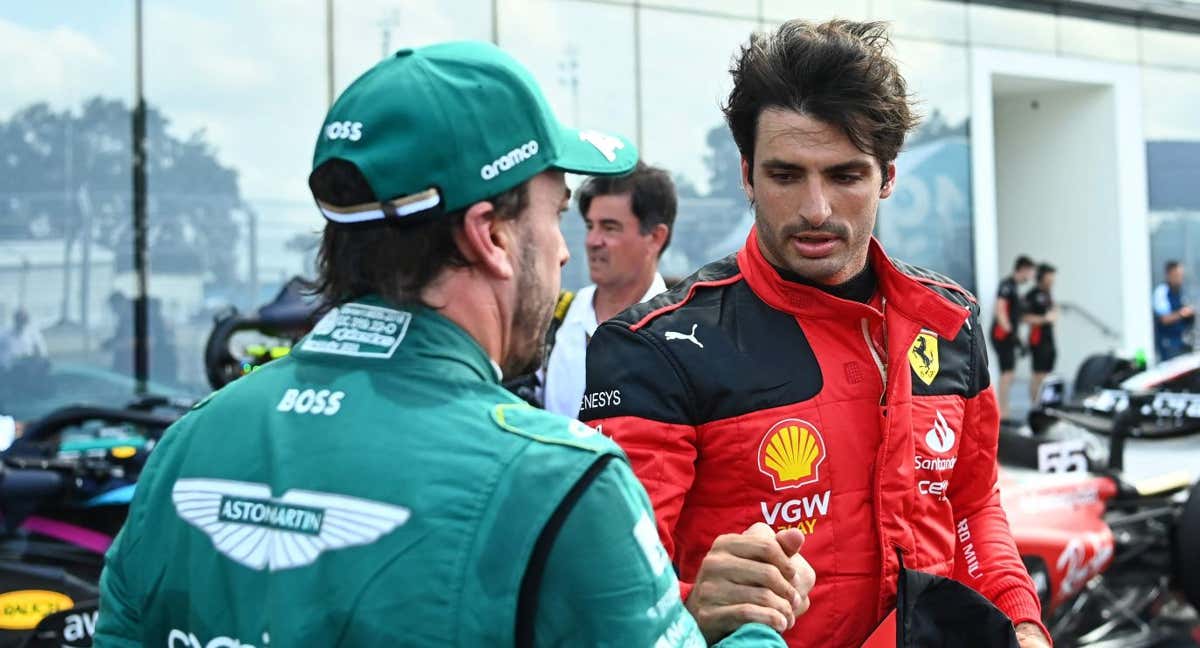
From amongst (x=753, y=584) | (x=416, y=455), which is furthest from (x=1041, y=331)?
(x=416, y=455)

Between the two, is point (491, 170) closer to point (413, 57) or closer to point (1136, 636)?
point (413, 57)

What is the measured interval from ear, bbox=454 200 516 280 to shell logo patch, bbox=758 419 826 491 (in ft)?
2.53

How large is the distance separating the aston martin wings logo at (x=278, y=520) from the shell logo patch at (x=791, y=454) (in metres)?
0.93

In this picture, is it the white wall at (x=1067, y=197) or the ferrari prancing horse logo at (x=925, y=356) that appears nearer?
the ferrari prancing horse logo at (x=925, y=356)

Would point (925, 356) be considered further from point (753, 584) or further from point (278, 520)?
point (278, 520)

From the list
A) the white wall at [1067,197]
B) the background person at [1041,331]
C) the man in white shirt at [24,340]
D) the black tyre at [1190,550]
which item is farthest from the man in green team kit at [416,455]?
the white wall at [1067,197]

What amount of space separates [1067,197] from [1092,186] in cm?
45

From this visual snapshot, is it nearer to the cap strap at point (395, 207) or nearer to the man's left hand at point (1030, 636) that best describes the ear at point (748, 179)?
the man's left hand at point (1030, 636)

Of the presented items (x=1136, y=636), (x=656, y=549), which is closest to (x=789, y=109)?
(x=656, y=549)

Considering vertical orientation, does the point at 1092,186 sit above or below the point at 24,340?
above

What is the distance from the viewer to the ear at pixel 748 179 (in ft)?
7.32

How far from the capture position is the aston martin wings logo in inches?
46.3

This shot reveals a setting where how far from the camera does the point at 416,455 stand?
1.19 metres

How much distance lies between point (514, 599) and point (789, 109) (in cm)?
123
